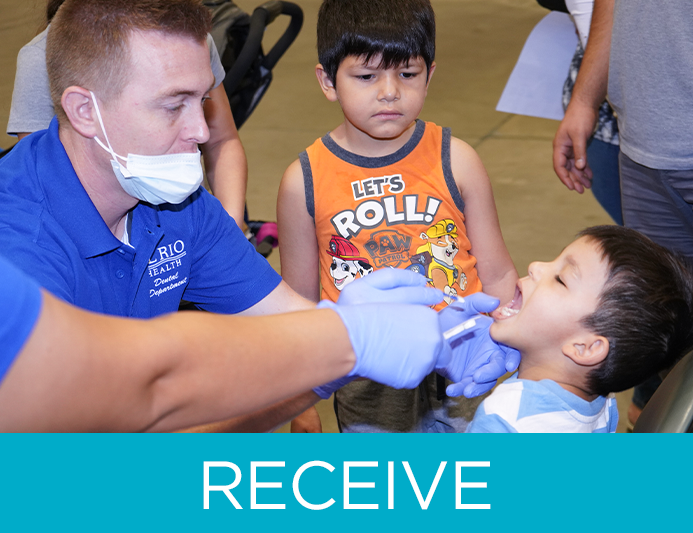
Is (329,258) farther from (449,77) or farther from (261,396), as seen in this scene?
(449,77)

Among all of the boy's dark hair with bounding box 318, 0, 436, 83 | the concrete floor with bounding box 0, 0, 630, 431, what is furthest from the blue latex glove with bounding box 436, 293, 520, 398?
the concrete floor with bounding box 0, 0, 630, 431

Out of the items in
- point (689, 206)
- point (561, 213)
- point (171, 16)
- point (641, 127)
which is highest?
point (171, 16)

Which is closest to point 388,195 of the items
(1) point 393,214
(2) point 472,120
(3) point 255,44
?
(1) point 393,214

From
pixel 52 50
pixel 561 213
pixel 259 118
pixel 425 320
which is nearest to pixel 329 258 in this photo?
pixel 425 320

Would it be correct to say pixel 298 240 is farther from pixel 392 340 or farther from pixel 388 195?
pixel 392 340

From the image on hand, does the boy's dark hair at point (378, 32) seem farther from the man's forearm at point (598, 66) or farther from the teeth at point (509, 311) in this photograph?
the teeth at point (509, 311)

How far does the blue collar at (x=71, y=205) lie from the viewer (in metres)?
1.38

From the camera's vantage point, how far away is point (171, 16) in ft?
4.57

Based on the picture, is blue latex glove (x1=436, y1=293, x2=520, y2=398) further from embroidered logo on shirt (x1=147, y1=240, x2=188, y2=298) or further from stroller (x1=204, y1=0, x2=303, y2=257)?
stroller (x1=204, y1=0, x2=303, y2=257)

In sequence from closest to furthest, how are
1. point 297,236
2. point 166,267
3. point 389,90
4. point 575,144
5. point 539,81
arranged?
1. point 166,267
2. point 389,90
3. point 297,236
4. point 575,144
5. point 539,81

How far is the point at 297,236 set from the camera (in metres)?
1.84

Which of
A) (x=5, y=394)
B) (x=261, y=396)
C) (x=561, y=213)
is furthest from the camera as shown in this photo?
(x=561, y=213)

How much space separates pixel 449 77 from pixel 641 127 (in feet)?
14.7

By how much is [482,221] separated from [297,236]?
18.3 inches
